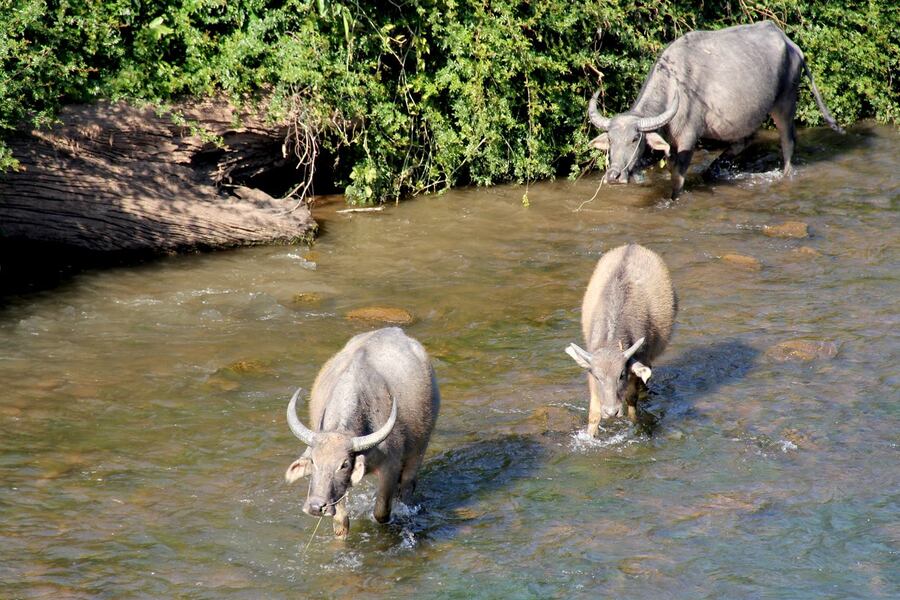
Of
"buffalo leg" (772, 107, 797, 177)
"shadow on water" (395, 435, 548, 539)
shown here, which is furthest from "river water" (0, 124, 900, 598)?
"buffalo leg" (772, 107, 797, 177)

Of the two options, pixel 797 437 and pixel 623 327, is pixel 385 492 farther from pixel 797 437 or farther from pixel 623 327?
pixel 797 437

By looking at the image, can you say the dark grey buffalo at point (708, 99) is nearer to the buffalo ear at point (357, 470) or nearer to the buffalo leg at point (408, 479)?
the buffalo leg at point (408, 479)

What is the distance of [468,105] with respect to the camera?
1561 centimetres

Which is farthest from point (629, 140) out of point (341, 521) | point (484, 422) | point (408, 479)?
point (341, 521)

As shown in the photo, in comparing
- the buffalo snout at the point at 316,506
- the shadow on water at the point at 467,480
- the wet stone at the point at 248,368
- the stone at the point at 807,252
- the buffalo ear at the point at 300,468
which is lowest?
the shadow on water at the point at 467,480

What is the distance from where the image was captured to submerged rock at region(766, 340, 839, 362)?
35.3 feet

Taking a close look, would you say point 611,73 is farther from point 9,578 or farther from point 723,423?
point 9,578

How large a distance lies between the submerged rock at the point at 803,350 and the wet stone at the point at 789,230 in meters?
3.35

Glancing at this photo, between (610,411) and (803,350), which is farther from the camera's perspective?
(803,350)

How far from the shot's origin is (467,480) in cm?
884

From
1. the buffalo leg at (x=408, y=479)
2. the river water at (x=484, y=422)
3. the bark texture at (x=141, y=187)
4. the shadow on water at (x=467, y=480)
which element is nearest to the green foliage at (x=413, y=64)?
the bark texture at (x=141, y=187)

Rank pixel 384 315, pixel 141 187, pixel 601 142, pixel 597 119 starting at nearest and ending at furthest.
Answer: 1. pixel 384 315
2. pixel 141 187
3. pixel 597 119
4. pixel 601 142

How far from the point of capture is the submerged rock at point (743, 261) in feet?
42.9

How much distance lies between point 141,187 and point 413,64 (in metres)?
4.60
